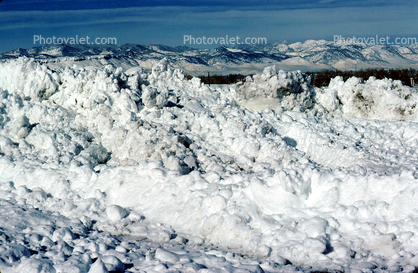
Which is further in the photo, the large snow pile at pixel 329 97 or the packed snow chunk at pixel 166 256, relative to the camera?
the large snow pile at pixel 329 97

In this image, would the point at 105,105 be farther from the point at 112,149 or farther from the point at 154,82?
the point at 154,82

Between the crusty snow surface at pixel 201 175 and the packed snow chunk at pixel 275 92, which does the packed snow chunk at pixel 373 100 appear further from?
the packed snow chunk at pixel 275 92

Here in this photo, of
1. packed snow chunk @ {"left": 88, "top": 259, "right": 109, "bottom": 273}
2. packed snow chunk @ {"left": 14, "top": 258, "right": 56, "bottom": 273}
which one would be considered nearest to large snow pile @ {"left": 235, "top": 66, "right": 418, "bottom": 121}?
packed snow chunk @ {"left": 88, "top": 259, "right": 109, "bottom": 273}

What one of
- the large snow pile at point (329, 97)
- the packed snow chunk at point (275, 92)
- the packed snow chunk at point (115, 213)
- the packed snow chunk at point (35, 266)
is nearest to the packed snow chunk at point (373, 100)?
the large snow pile at point (329, 97)

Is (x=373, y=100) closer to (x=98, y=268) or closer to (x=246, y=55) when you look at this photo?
(x=98, y=268)

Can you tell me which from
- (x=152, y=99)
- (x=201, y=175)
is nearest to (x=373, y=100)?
(x=152, y=99)
